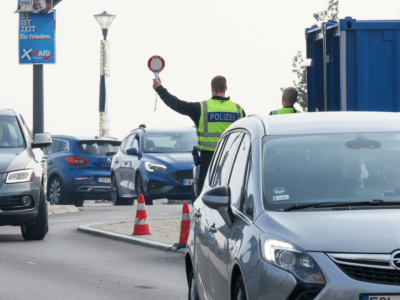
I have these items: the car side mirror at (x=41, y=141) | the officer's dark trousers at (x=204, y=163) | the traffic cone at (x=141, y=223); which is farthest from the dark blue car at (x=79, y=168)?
the officer's dark trousers at (x=204, y=163)

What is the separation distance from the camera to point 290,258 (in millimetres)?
4801

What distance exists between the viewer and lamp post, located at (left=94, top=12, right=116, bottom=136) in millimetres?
30330

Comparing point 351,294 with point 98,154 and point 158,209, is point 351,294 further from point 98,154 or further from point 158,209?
point 98,154

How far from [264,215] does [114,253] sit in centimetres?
699

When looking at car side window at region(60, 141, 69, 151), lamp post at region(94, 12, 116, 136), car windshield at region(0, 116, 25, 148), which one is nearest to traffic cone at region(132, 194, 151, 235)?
car windshield at region(0, 116, 25, 148)

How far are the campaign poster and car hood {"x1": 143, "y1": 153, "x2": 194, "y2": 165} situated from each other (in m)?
4.05

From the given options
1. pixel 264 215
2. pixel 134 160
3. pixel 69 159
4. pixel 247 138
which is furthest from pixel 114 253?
pixel 69 159

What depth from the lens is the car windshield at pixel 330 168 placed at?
18.1 feet

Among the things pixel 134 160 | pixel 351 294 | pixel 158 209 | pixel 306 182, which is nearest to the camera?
pixel 351 294

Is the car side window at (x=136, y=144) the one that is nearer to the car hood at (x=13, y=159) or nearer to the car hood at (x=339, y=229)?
the car hood at (x=13, y=159)

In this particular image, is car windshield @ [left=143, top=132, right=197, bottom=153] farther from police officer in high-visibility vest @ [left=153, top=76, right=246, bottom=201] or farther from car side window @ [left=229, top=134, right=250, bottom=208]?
car side window @ [left=229, top=134, right=250, bottom=208]

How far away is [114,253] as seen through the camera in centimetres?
1200

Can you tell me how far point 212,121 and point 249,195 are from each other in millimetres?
5725

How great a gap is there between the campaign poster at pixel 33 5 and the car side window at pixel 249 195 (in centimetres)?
1614
